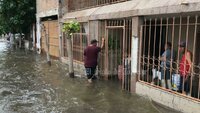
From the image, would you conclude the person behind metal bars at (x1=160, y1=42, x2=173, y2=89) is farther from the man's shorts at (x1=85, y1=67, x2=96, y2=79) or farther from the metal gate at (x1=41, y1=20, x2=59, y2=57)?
the metal gate at (x1=41, y1=20, x2=59, y2=57)

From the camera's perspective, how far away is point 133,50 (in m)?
8.84

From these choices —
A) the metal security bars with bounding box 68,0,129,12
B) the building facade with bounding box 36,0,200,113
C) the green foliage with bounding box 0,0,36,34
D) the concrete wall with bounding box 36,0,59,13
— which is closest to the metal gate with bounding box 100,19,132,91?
the building facade with bounding box 36,0,200,113

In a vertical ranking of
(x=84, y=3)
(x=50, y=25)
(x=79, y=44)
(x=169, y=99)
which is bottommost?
(x=169, y=99)

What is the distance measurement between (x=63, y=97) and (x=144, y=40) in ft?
9.80

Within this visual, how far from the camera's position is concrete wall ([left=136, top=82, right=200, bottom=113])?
256 inches

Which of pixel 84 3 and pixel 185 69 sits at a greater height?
pixel 84 3

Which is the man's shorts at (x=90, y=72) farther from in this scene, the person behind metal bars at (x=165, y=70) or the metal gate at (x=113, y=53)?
the person behind metal bars at (x=165, y=70)

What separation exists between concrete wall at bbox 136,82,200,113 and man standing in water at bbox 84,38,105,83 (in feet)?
8.59

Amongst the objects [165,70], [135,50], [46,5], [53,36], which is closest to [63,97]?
[135,50]

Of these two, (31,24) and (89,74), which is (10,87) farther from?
(31,24)

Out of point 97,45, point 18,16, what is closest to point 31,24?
point 18,16

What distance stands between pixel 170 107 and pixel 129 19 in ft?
11.2

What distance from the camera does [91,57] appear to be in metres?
10.8

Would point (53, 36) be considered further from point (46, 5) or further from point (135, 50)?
point (135, 50)
